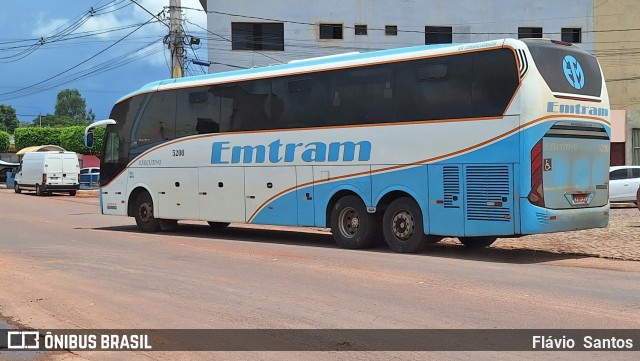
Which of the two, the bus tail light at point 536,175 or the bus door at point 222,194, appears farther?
the bus door at point 222,194

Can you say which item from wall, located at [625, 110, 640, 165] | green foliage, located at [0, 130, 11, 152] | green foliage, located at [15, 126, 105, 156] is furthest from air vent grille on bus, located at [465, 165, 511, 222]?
green foliage, located at [0, 130, 11, 152]

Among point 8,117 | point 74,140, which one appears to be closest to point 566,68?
point 74,140

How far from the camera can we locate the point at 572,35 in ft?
129

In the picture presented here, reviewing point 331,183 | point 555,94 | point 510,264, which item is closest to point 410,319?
point 510,264

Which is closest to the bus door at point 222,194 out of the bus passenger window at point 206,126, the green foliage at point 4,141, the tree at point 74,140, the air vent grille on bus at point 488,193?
the bus passenger window at point 206,126

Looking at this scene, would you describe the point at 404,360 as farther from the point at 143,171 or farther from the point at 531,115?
the point at 143,171

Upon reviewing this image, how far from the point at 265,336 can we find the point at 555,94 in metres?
7.14

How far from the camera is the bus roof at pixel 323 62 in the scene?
1206cm

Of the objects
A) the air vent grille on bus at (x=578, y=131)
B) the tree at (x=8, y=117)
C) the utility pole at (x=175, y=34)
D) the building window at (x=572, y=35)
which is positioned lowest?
the air vent grille on bus at (x=578, y=131)

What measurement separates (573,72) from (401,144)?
326 centimetres

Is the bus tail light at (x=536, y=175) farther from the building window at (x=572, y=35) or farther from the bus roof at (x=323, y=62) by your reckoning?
the building window at (x=572, y=35)

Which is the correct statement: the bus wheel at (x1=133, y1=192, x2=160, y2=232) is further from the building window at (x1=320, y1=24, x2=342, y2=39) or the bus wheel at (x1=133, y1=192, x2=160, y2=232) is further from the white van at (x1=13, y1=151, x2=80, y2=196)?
the white van at (x1=13, y1=151, x2=80, y2=196)

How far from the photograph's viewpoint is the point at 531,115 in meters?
11.0

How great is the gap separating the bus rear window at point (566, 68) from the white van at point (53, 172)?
33.2m
